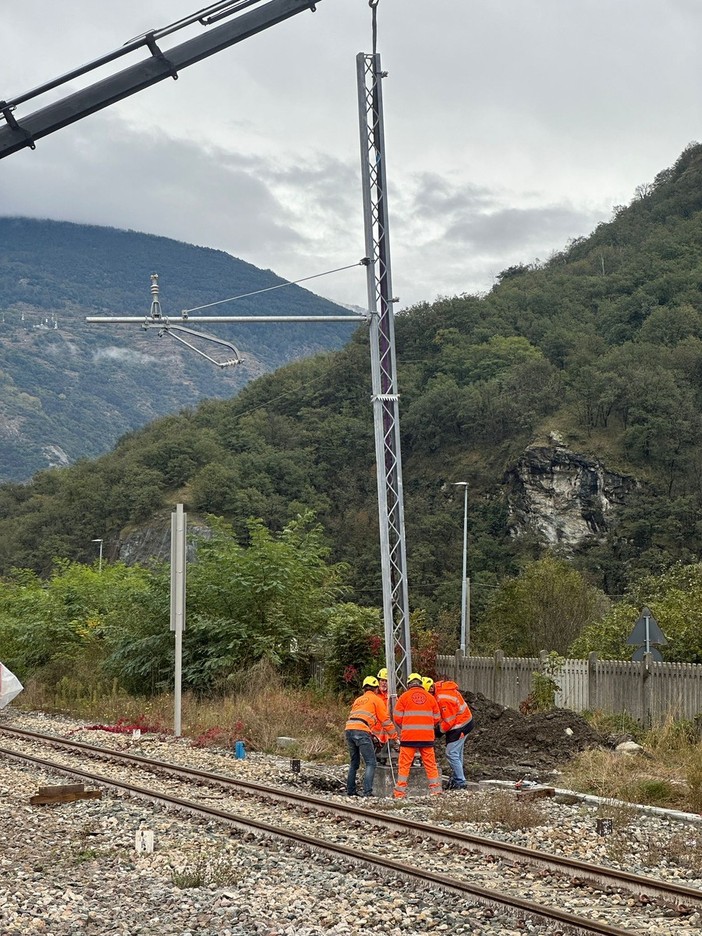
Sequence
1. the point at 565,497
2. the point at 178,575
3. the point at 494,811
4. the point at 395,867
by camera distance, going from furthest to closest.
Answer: the point at 565,497 → the point at 178,575 → the point at 494,811 → the point at 395,867

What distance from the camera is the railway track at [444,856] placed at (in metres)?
9.15

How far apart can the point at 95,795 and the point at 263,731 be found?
6.19 meters

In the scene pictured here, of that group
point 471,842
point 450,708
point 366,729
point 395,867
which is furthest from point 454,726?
point 395,867

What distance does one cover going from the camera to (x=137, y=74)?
38.4ft

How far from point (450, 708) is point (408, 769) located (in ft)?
4.23

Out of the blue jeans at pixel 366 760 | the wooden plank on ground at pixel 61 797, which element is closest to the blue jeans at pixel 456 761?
the blue jeans at pixel 366 760

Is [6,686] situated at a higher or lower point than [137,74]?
lower

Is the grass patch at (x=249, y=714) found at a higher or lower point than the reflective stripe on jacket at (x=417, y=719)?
lower

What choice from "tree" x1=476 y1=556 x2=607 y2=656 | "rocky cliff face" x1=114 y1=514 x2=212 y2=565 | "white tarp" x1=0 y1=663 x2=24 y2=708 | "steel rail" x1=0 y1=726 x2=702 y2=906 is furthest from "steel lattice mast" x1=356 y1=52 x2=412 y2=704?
"rocky cliff face" x1=114 y1=514 x2=212 y2=565

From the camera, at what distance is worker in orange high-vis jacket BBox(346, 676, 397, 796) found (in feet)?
52.7

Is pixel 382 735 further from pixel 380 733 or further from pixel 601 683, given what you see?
pixel 601 683

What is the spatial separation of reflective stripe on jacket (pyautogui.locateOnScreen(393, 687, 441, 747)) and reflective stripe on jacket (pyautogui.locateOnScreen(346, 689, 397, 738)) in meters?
0.49

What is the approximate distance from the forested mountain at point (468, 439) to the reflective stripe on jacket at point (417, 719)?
5191 cm

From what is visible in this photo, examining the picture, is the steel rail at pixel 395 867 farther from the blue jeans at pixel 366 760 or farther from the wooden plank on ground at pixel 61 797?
the blue jeans at pixel 366 760
